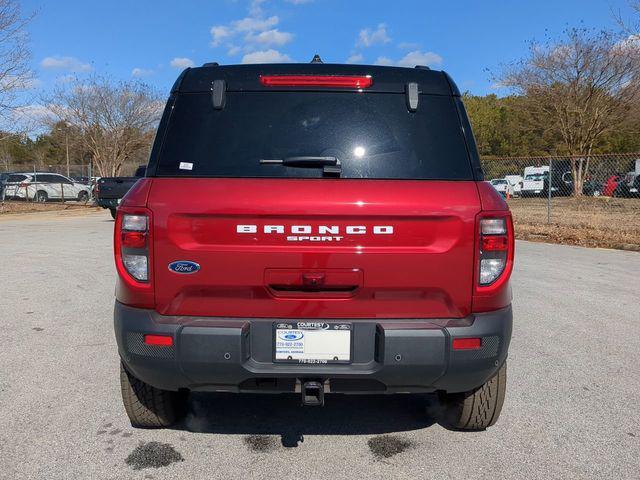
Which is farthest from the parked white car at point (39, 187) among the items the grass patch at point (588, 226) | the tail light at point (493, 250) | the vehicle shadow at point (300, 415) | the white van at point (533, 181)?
the tail light at point (493, 250)

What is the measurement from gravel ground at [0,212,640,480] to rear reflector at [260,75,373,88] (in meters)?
1.92

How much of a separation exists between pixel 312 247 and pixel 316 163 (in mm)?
405

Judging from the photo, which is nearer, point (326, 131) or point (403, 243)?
point (403, 243)

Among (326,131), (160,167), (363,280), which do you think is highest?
(326,131)

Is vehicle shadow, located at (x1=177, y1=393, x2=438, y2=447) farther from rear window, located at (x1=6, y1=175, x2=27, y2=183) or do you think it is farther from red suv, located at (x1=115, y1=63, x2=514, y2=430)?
rear window, located at (x1=6, y1=175, x2=27, y2=183)

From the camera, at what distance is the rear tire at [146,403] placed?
9.66ft

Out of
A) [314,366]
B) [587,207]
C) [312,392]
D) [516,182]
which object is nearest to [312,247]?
[314,366]

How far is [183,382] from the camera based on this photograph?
257 centimetres

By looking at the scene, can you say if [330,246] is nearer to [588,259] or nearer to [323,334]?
[323,334]

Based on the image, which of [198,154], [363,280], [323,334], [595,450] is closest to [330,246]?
[363,280]

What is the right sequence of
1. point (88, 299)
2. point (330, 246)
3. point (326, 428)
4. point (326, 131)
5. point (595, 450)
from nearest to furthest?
1. point (330, 246)
2. point (326, 131)
3. point (595, 450)
4. point (326, 428)
5. point (88, 299)

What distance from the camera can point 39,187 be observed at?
27609mm

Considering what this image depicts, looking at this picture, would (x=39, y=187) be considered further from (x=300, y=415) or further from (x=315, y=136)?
(x=315, y=136)

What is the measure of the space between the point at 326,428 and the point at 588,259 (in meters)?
8.29
